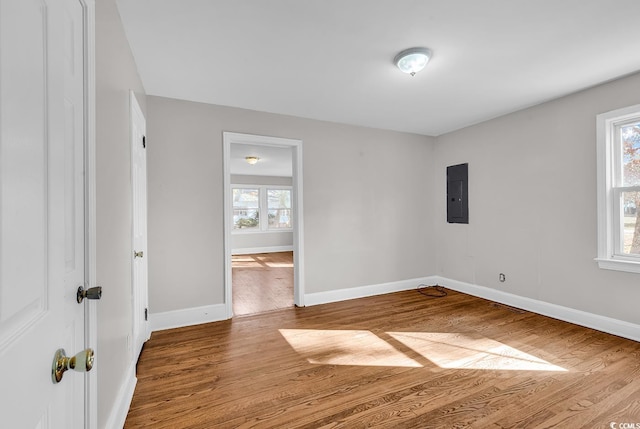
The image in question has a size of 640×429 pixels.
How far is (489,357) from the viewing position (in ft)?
8.47

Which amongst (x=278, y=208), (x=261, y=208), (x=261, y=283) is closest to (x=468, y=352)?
(x=261, y=283)

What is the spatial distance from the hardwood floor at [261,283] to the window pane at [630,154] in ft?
12.6

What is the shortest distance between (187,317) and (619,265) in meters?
4.36

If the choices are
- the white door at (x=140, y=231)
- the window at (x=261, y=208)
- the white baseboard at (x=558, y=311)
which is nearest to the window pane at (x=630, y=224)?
the white baseboard at (x=558, y=311)

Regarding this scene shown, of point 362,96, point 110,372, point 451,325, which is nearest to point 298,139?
point 362,96

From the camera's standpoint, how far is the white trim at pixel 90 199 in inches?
52.1

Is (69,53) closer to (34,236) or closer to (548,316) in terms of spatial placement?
(34,236)

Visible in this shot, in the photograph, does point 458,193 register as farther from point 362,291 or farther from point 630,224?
point 362,291

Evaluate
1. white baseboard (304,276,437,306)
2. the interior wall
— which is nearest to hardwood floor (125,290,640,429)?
the interior wall

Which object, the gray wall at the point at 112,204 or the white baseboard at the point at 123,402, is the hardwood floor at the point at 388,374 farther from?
the gray wall at the point at 112,204

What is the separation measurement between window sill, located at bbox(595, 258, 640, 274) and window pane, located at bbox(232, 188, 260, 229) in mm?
7818

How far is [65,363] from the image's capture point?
2.43 feet

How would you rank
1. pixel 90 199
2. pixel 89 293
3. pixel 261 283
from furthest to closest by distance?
pixel 261 283 → pixel 90 199 → pixel 89 293

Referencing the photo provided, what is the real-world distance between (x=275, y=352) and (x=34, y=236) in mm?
2407
